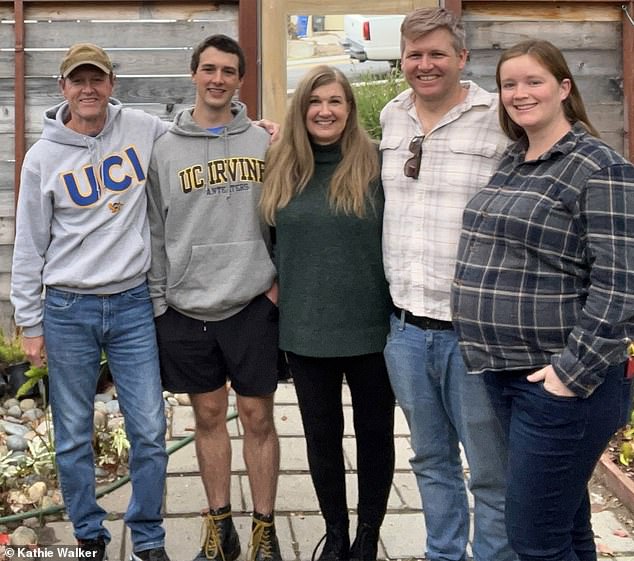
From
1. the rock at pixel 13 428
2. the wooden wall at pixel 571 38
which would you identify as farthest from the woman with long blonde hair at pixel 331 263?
the wooden wall at pixel 571 38

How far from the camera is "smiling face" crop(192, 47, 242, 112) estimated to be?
373cm

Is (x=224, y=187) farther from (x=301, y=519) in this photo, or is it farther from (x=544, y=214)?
(x=301, y=519)

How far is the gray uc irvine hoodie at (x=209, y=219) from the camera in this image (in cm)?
372

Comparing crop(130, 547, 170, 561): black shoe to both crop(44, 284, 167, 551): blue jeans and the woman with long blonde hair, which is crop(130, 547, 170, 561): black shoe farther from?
the woman with long blonde hair

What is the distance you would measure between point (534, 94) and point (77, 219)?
181 cm

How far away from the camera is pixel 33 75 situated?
6.69 m

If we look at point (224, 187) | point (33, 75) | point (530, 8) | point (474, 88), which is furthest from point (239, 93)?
point (474, 88)

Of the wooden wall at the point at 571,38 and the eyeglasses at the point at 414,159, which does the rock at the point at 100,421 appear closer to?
the eyeglasses at the point at 414,159

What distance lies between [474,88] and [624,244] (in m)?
1.00

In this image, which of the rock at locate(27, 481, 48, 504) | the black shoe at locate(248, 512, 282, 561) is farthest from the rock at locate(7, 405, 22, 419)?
the black shoe at locate(248, 512, 282, 561)

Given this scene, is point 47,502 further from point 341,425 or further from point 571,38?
point 571,38

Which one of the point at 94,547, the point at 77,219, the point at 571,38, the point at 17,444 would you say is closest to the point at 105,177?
the point at 77,219

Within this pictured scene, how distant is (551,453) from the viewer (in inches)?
109

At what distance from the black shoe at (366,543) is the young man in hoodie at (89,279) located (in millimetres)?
784
